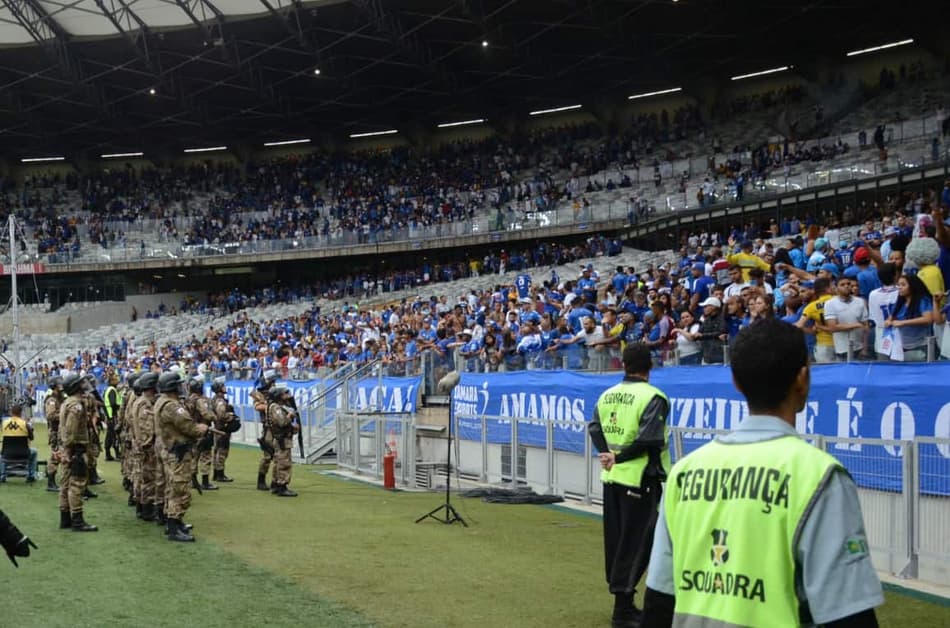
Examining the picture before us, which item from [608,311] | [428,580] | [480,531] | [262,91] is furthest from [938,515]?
[262,91]

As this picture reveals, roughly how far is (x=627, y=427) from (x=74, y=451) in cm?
783

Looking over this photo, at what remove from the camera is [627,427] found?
7238 mm

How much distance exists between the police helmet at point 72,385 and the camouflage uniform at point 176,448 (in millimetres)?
1392

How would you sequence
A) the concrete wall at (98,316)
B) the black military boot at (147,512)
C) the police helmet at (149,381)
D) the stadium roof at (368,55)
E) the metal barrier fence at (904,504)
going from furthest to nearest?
the concrete wall at (98,316), the stadium roof at (368,55), the black military boot at (147,512), the police helmet at (149,381), the metal barrier fence at (904,504)

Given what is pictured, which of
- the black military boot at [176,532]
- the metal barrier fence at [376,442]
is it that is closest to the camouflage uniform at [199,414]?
the metal barrier fence at [376,442]

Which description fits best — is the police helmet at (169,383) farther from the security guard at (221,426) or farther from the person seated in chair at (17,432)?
the person seated in chair at (17,432)

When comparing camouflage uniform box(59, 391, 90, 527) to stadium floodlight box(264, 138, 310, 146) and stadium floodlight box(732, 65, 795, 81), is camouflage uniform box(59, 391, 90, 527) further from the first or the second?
stadium floodlight box(264, 138, 310, 146)

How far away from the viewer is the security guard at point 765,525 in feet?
9.24

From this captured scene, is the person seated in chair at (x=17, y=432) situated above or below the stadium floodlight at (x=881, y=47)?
below

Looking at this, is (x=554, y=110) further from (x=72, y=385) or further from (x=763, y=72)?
(x=72, y=385)

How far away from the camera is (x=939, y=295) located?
10.0m

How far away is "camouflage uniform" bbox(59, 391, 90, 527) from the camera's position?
40.9 ft

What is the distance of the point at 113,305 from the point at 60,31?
18108mm

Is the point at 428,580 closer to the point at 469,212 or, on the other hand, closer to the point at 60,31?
the point at 469,212
